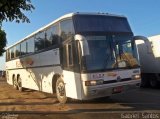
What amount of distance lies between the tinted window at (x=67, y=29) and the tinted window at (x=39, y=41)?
3084 millimetres

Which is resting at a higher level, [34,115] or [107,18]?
[107,18]

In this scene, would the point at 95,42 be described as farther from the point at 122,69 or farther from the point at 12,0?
the point at 12,0

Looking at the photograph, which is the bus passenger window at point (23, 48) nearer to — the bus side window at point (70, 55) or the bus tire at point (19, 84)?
the bus tire at point (19, 84)

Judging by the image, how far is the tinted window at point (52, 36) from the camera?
52.8 feet

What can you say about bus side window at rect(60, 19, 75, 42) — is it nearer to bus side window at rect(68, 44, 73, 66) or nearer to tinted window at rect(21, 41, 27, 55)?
bus side window at rect(68, 44, 73, 66)

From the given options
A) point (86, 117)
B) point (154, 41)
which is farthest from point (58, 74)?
point (154, 41)

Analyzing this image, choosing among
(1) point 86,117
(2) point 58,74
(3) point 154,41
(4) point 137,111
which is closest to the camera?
(1) point 86,117

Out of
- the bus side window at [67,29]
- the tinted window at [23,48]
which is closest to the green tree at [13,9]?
the bus side window at [67,29]

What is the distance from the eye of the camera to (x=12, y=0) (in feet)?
47.0

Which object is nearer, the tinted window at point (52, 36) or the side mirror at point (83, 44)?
the side mirror at point (83, 44)

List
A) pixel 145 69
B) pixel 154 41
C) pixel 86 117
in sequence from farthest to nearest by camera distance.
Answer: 1. pixel 145 69
2. pixel 154 41
3. pixel 86 117

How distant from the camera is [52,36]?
16.7 m

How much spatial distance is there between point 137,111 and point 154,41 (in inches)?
463

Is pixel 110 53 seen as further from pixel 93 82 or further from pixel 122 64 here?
pixel 93 82
